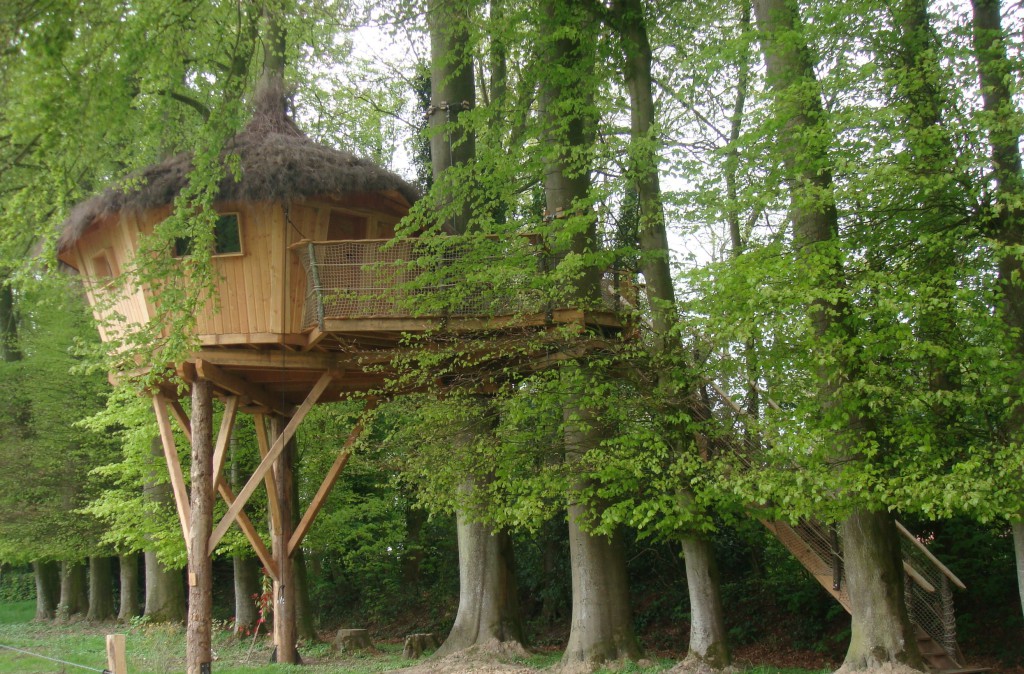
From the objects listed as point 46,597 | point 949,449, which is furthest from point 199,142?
point 46,597

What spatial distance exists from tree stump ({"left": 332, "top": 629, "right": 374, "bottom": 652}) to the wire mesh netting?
6751mm

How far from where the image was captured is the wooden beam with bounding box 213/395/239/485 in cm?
1399

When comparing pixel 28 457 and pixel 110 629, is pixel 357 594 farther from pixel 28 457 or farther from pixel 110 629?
pixel 28 457

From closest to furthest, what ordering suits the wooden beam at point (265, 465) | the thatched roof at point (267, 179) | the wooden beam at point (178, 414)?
1. the thatched roof at point (267, 179)
2. the wooden beam at point (265, 465)
3. the wooden beam at point (178, 414)

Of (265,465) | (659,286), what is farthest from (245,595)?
(659,286)

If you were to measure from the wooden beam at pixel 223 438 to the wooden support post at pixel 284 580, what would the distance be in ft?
2.92

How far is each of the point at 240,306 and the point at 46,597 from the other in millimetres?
19656

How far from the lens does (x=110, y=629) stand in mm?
22656

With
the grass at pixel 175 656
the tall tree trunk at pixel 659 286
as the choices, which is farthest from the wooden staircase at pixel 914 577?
the grass at pixel 175 656

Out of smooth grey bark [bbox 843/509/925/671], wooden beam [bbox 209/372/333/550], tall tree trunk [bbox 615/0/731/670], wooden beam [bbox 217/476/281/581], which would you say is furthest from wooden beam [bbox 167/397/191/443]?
smooth grey bark [bbox 843/509/925/671]

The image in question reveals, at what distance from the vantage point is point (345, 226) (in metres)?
14.4

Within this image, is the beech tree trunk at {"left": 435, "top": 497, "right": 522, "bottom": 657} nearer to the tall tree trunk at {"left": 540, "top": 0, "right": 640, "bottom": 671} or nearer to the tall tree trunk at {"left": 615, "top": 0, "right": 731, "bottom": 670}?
the tall tree trunk at {"left": 540, "top": 0, "right": 640, "bottom": 671}

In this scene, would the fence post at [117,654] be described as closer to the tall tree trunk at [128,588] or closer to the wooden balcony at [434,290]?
the wooden balcony at [434,290]

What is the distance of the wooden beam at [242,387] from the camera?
44.7ft
